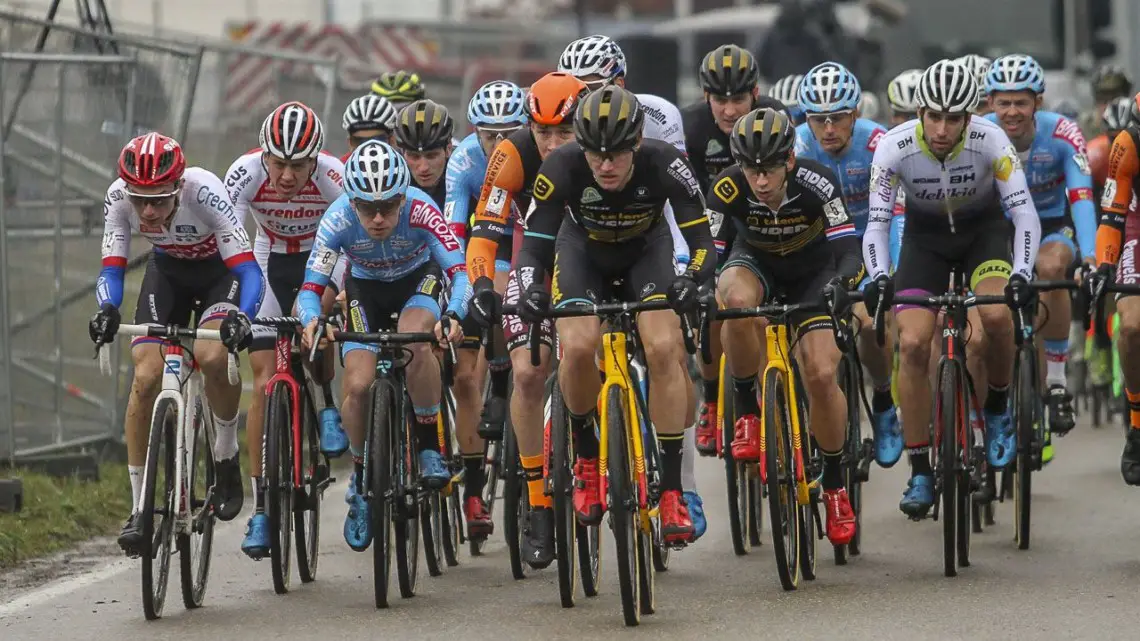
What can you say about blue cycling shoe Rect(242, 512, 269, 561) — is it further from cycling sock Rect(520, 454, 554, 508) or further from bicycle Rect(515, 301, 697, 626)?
bicycle Rect(515, 301, 697, 626)

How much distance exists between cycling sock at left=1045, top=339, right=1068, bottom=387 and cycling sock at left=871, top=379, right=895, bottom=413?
1.39m

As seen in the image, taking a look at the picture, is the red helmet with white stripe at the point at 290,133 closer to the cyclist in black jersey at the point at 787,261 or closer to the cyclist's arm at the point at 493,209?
the cyclist's arm at the point at 493,209

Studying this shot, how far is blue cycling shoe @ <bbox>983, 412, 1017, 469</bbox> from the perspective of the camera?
10.8m

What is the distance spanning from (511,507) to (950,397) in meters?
2.10

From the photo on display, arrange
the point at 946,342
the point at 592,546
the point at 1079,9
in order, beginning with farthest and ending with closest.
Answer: the point at 1079,9
the point at 946,342
the point at 592,546

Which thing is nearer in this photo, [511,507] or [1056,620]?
[1056,620]

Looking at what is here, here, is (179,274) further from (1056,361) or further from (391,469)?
(1056,361)

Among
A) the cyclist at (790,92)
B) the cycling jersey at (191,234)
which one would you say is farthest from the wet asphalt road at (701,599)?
the cyclist at (790,92)

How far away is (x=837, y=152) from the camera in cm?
1217

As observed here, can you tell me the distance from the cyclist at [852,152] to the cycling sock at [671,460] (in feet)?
9.74

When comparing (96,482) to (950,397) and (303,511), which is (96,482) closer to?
(303,511)

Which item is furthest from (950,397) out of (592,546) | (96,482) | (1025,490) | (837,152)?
(96,482)

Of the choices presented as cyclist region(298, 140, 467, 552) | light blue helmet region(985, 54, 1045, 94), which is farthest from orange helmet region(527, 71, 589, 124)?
light blue helmet region(985, 54, 1045, 94)

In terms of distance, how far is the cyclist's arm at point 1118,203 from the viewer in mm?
10211
